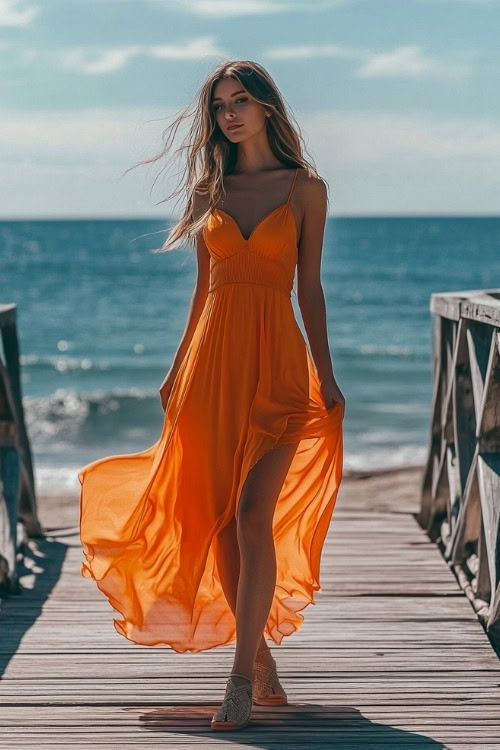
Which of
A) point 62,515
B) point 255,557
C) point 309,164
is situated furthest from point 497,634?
point 62,515

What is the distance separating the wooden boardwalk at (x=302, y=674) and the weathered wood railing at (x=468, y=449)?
12 cm

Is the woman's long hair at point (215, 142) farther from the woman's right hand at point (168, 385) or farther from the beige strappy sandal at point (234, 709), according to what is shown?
the beige strappy sandal at point (234, 709)

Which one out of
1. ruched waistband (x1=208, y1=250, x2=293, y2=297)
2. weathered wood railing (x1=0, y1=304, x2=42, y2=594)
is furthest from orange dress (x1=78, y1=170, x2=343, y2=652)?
weathered wood railing (x1=0, y1=304, x2=42, y2=594)

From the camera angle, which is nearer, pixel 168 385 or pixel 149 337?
pixel 168 385

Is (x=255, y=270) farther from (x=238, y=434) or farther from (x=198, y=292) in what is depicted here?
(x=238, y=434)

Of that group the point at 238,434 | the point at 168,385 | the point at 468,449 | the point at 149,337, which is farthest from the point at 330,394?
the point at 149,337

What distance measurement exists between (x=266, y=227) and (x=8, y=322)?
95.3 inches

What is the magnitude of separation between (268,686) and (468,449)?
1.85 meters

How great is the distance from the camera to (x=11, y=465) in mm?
4934

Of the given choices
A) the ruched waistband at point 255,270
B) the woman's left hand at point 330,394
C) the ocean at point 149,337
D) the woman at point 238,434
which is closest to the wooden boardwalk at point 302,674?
the woman at point 238,434

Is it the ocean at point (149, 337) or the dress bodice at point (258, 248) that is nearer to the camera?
the dress bodice at point (258, 248)

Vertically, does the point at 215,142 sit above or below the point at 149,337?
above

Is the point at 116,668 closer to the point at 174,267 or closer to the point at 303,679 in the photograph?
the point at 303,679

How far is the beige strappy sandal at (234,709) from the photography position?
9.88 ft
